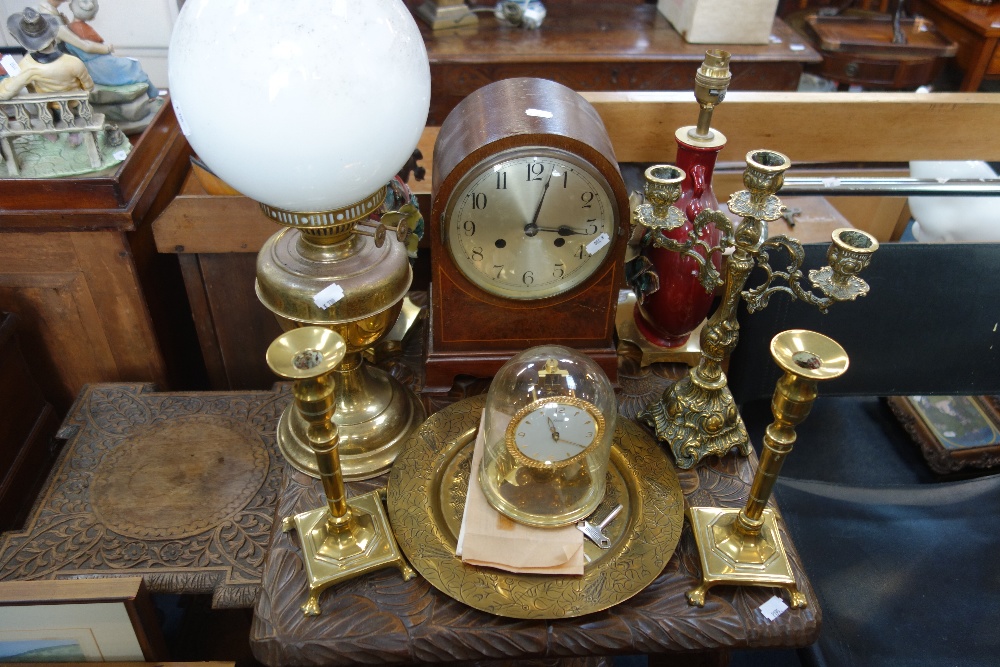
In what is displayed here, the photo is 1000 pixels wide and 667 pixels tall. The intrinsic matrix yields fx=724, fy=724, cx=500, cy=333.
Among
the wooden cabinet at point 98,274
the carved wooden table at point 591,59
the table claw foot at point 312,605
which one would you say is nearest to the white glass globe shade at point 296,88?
the table claw foot at point 312,605

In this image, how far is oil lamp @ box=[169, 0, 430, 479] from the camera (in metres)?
0.83

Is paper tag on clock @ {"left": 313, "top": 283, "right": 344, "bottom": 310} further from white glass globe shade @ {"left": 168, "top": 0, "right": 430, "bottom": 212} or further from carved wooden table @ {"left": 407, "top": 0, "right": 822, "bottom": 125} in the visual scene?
carved wooden table @ {"left": 407, "top": 0, "right": 822, "bottom": 125}

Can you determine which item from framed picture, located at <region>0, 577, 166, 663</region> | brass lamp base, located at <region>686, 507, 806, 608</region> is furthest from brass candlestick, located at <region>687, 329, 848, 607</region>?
framed picture, located at <region>0, 577, 166, 663</region>

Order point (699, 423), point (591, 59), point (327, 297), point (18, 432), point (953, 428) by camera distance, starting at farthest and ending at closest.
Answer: point (591, 59), point (953, 428), point (18, 432), point (699, 423), point (327, 297)

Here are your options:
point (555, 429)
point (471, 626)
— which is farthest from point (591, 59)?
point (471, 626)

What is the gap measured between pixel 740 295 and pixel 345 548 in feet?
2.27

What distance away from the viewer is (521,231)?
1190 mm

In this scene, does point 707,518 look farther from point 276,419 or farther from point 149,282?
point 149,282

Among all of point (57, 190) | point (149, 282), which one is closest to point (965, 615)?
point (149, 282)

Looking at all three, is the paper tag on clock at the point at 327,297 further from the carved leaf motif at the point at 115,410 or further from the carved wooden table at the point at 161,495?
the carved leaf motif at the point at 115,410

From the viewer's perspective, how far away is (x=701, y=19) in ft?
8.92

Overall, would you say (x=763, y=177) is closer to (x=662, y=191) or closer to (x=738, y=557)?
(x=662, y=191)

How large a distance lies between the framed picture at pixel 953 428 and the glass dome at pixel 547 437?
135cm

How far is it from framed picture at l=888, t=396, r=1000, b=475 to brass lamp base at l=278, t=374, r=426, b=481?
5.10ft
